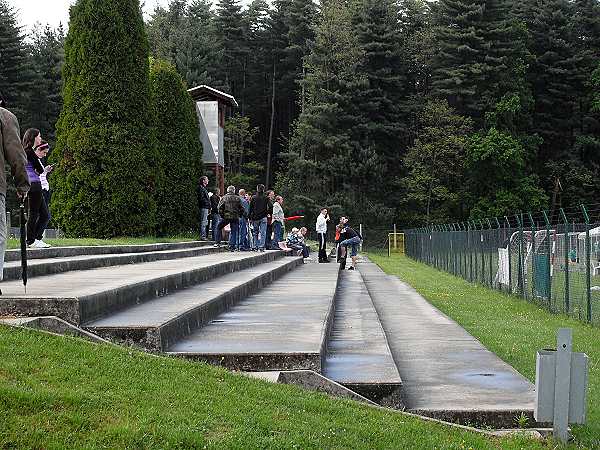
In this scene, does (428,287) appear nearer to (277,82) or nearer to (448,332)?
(448,332)

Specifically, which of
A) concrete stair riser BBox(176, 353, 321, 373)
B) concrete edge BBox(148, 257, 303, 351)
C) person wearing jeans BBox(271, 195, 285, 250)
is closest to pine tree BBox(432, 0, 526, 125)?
person wearing jeans BBox(271, 195, 285, 250)

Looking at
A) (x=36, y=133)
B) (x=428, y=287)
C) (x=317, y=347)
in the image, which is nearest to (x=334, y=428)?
(x=317, y=347)

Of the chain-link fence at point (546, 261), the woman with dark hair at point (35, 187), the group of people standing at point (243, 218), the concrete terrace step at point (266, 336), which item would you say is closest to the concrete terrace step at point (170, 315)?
the concrete terrace step at point (266, 336)

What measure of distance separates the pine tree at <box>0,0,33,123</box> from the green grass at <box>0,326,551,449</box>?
50.5 metres

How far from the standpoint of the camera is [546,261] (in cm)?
1633

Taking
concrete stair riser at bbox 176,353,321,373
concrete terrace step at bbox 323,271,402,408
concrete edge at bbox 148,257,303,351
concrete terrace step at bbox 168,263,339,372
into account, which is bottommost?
concrete terrace step at bbox 323,271,402,408

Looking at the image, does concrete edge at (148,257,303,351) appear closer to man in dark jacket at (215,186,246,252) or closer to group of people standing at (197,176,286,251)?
man in dark jacket at (215,186,246,252)

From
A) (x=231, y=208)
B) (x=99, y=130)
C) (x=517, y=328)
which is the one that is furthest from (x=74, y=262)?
(x=231, y=208)

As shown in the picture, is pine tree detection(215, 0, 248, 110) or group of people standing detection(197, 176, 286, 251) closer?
group of people standing detection(197, 176, 286, 251)

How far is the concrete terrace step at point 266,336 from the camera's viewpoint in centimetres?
663

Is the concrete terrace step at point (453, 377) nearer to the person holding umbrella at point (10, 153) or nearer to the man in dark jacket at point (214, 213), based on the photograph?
the person holding umbrella at point (10, 153)

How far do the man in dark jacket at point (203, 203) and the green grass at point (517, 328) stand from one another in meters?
6.53

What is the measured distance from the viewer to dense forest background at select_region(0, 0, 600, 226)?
5816 cm

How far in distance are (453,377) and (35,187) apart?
242 inches
